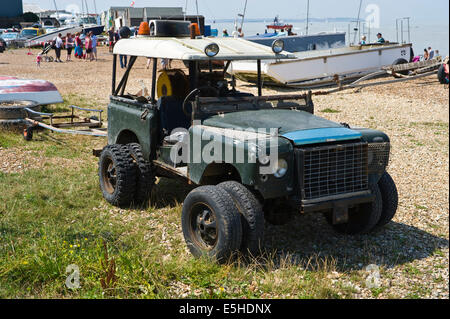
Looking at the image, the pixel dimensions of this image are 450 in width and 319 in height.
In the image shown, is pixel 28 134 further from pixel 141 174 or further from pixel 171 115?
pixel 171 115

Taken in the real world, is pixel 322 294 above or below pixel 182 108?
below

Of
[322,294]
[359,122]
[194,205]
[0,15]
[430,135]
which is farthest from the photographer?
[0,15]

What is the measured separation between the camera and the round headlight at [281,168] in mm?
4934

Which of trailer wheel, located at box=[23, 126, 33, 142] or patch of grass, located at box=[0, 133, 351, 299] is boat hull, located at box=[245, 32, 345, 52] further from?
patch of grass, located at box=[0, 133, 351, 299]

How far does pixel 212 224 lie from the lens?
517 centimetres

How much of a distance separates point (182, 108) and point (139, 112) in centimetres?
59

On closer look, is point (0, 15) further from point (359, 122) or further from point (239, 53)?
point (239, 53)

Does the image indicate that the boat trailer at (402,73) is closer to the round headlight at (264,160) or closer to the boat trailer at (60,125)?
the boat trailer at (60,125)

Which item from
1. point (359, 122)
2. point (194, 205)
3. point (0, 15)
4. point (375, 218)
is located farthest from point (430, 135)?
point (0, 15)

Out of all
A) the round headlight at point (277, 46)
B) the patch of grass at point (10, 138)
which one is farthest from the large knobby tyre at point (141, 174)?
the patch of grass at point (10, 138)

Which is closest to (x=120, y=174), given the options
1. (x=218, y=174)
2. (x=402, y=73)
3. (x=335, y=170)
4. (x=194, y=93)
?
(x=194, y=93)

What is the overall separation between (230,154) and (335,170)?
0.99m

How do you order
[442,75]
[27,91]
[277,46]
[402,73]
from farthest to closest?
[402,73] → [442,75] → [27,91] → [277,46]
